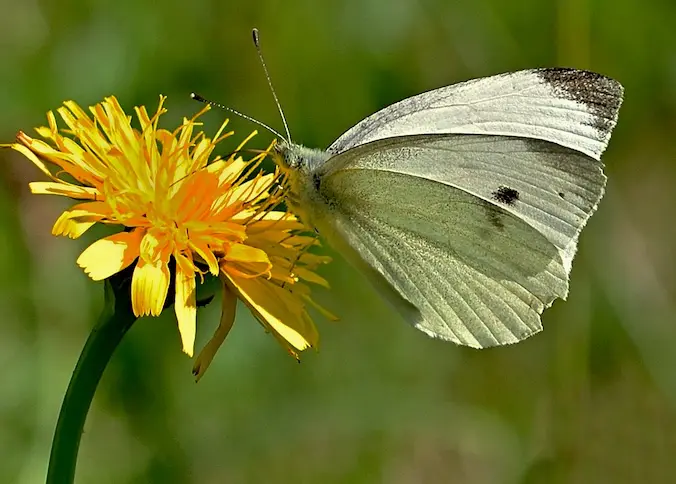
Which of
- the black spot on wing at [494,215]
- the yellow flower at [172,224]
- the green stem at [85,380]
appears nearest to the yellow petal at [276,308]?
the yellow flower at [172,224]

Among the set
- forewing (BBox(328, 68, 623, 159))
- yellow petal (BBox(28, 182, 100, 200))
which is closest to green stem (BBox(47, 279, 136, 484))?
yellow petal (BBox(28, 182, 100, 200))

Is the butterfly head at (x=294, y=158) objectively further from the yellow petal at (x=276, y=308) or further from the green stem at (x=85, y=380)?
the green stem at (x=85, y=380)

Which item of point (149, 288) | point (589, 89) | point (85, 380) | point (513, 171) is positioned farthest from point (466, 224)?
point (85, 380)

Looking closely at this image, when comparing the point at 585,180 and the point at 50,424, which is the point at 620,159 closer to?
the point at 585,180

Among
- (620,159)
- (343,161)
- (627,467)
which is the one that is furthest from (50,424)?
(620,159)

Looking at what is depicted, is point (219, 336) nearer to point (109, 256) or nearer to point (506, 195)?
point (109, 256)
